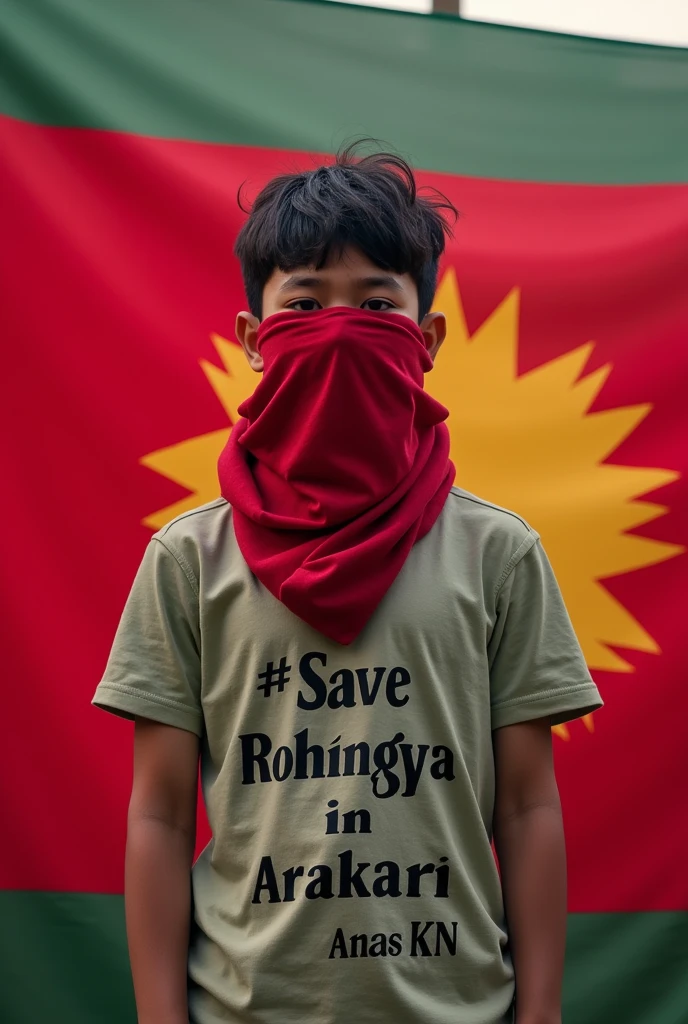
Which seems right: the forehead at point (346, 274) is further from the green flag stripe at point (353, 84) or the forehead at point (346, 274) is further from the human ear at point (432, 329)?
the green flag stripe at point (353, 84)

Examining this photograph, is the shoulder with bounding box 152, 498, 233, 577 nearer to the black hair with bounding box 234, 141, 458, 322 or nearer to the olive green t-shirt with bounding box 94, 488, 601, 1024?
the olive green t-shirt with bounding box 94, 488, 601, 1024

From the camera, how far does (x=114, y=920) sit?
1.74 m

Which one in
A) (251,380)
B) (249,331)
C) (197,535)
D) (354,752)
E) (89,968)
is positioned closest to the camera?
(354,752)

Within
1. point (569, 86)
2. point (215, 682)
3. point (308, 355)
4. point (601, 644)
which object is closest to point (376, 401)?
point (308, 355)

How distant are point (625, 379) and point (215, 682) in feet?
3.75

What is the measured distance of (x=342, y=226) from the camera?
46.2 inches

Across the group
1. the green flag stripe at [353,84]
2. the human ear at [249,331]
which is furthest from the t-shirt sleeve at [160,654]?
the green flag stripe at [353,84]

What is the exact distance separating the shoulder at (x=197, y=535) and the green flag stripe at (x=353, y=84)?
39.3 inches

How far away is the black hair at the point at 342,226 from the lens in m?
1.17

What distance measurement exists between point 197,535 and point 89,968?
96cm

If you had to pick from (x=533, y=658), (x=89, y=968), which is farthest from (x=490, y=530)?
(x=89, y=968)

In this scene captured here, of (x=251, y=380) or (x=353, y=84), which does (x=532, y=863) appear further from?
(x=353, y=84)

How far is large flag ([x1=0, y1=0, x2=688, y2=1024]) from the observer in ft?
5.75

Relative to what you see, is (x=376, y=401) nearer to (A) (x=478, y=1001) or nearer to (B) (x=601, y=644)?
(A) (x=478, y=1001)
